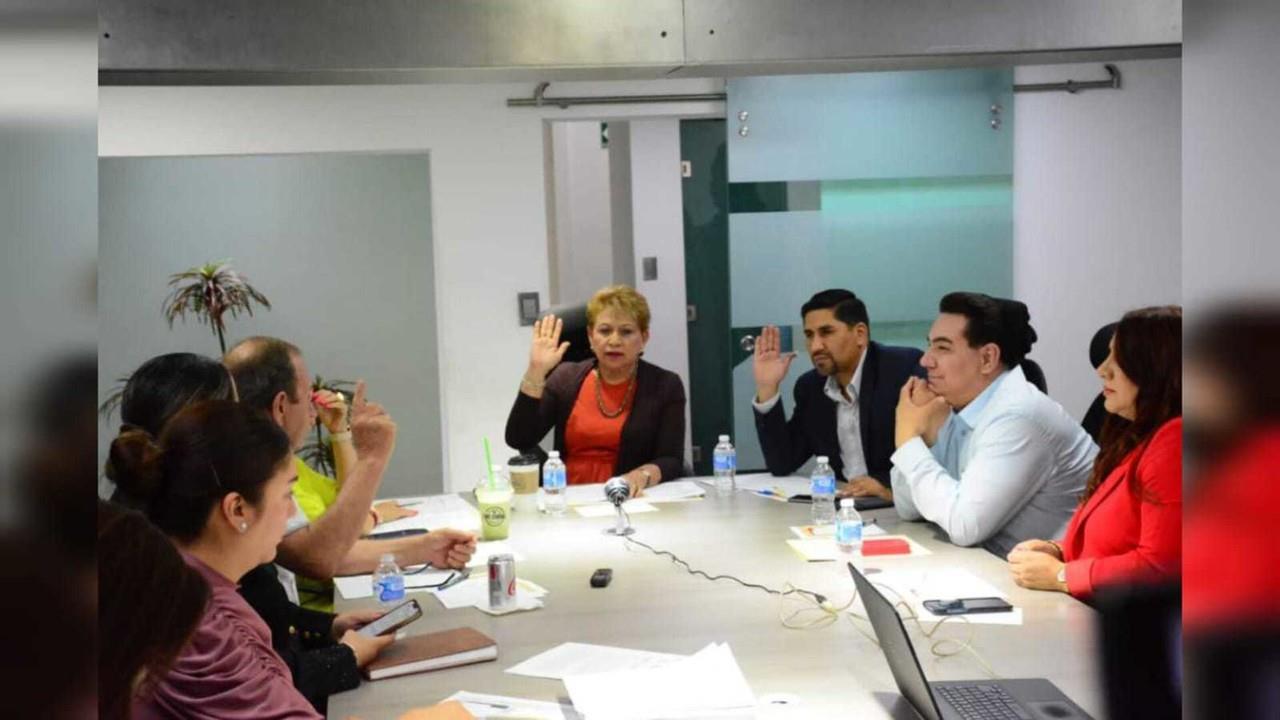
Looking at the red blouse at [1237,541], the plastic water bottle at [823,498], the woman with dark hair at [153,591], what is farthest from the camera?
the plastic water bottle at [823,498]

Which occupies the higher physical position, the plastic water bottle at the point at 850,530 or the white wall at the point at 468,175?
the white wall at the point at 468,175

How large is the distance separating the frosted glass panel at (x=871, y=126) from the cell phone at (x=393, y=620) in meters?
3.78

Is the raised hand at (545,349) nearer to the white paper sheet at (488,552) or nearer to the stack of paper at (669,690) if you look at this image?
the white paper sheet at (488,552)

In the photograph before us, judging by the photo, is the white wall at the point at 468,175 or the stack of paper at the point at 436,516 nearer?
the stack of paper at the point at 436,516

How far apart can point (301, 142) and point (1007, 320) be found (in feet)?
11.8

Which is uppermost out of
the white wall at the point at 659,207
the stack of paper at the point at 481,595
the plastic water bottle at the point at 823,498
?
the white wall at the point at 659,207

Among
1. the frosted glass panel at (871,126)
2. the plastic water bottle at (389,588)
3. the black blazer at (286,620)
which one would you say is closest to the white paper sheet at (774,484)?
the plastic water bottle at (389,588)

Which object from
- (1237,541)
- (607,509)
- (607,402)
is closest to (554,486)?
(607,509)

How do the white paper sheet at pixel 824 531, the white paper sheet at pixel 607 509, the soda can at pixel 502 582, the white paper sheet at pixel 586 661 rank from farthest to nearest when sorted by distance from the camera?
1. the white paper sheet at pixel 607 509
2. the white paper sheet at pixel 824 531
3. the soda can at pixel 502 582
4. the white paper sheet at pixel 586 661

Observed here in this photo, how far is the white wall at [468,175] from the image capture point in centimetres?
566

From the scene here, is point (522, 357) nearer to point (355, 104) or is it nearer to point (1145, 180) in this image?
point (355, 104)

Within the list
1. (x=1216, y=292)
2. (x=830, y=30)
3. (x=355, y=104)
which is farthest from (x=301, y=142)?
(x=1216, y=292)

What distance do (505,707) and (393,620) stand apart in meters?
0.46

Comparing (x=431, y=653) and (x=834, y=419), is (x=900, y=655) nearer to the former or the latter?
(x=431, y=653)
